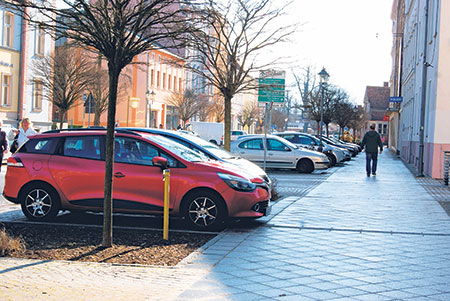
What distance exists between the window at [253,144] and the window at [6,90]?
18.2m

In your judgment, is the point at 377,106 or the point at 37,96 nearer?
the point at 37,96

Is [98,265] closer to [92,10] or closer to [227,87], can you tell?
[92,10]

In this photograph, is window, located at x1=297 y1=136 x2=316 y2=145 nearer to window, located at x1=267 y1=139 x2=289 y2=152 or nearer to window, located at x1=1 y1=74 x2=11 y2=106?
window, located at x1=267 y1=139 x2=289 y2=152

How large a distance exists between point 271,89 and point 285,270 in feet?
33.4

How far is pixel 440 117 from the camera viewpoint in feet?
72.4

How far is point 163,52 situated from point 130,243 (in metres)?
51.5

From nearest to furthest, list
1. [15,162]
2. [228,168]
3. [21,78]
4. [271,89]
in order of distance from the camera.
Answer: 1. [228,168]
2. [15,162]
3. [271,89]
4. [21,78]

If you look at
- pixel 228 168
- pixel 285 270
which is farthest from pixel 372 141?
pixel 285 270

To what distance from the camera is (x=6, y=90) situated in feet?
119

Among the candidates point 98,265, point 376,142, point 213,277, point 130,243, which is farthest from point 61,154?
point 376,142

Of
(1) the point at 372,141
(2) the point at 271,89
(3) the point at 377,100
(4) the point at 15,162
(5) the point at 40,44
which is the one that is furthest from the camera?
(3) the point at 377,100

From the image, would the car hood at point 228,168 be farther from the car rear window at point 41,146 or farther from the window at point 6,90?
the window at point 6,90

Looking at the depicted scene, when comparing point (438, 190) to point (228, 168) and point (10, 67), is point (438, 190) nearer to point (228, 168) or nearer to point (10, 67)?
point (228, 168)

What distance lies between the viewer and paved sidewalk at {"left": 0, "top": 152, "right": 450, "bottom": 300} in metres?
5.72
